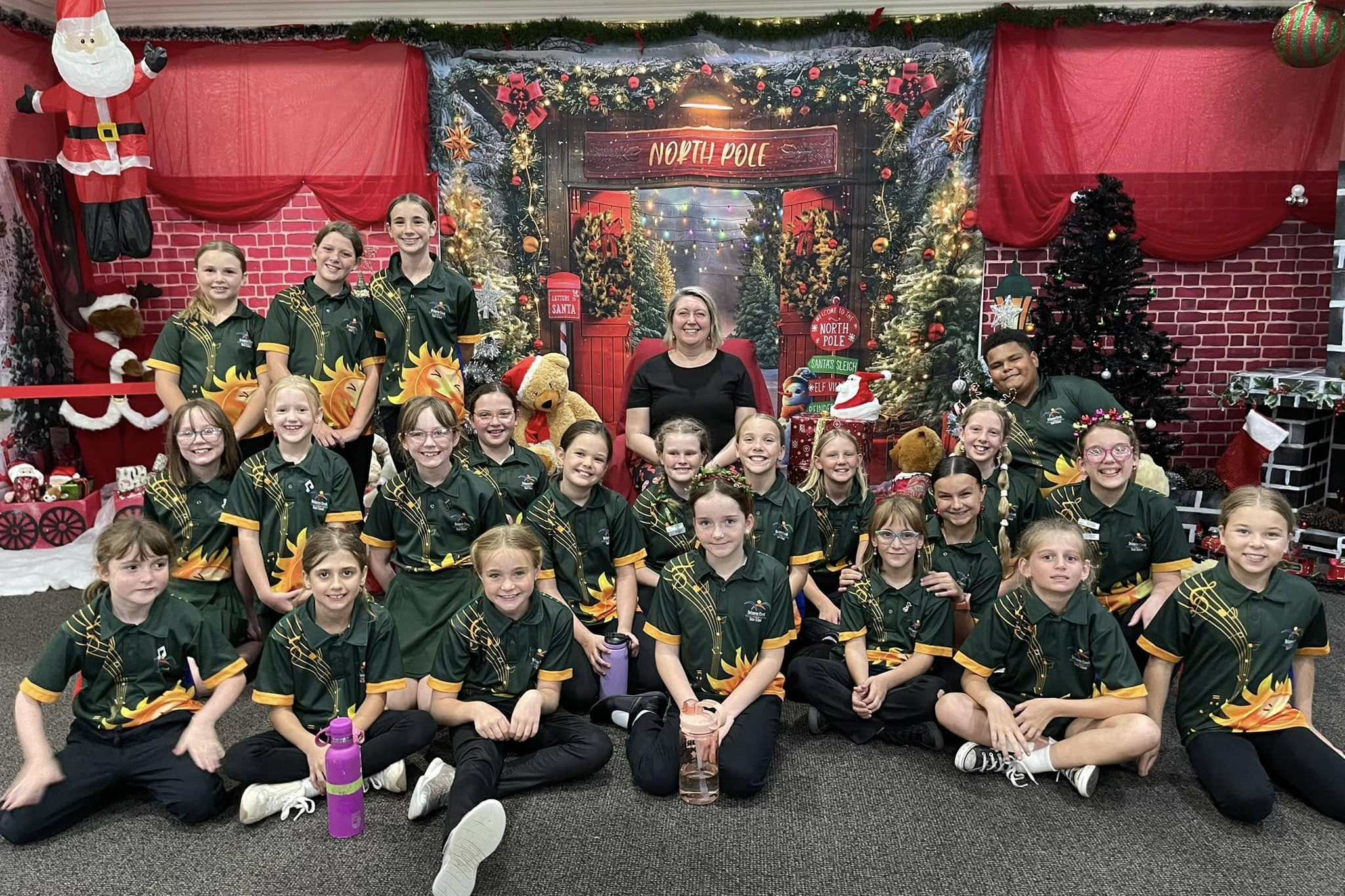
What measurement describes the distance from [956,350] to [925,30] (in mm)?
1883

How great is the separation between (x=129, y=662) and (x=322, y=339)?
5.10 feet

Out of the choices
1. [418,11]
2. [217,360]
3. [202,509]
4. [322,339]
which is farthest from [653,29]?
[202,509]

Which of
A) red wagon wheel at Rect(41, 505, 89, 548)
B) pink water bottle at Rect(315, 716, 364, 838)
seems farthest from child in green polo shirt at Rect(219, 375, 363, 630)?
red wagon wheel at Rect(41, 505, 89, 548)

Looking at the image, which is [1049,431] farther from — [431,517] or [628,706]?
[431,517]

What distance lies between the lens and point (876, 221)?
19.5 feet

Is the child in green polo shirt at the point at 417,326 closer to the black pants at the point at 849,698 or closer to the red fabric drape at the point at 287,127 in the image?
the black pants at the point at 849,698

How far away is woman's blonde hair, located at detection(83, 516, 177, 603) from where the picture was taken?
2732mm

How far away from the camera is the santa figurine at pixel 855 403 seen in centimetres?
522

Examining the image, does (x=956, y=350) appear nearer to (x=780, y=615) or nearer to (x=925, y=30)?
(x=925, y=30)

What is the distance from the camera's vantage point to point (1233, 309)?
578 cm

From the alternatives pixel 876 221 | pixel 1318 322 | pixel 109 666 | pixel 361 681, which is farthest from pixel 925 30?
pixel 109 666

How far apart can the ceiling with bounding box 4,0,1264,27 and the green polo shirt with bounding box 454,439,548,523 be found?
11.2ft

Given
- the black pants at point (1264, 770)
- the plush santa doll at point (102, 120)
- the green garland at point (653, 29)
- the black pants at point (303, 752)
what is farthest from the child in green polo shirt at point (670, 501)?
the plush santa doll at point (102, 120)

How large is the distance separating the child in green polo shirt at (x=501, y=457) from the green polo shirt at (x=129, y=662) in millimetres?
1089
